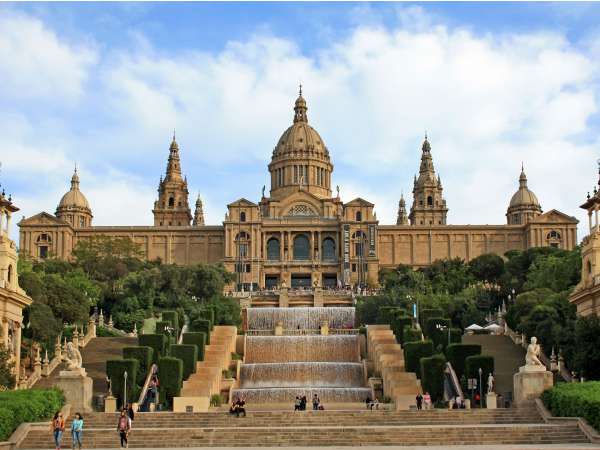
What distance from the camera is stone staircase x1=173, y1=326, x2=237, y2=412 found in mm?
51875

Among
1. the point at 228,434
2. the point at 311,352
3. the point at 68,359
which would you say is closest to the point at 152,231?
the point at 311,352

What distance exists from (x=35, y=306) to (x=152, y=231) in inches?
2733

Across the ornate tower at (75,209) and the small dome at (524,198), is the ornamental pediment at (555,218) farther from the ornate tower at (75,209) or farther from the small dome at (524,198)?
the ornate tower at (75,209)

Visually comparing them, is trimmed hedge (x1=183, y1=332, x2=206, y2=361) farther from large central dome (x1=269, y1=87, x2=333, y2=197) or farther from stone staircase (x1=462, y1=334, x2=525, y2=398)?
large central dome (x1=269, y1=87, x2=333, y2=197)

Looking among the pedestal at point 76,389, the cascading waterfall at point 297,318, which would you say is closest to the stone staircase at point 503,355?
the cascading waterfall at point 297,318

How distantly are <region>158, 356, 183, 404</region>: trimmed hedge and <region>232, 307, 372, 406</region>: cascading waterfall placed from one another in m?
Answer: 4.46

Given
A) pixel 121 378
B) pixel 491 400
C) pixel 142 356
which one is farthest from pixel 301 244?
pixel 491 400

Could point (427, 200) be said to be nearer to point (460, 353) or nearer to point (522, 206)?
point (522, 206)

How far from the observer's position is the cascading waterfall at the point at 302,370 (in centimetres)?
5653

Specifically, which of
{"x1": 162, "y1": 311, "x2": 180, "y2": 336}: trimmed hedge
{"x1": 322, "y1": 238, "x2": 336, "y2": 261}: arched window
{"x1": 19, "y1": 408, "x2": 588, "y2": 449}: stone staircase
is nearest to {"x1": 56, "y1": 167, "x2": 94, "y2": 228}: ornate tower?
{"x1": 322, "y1": 238, "x2": 336, "y2": 261}: arched window

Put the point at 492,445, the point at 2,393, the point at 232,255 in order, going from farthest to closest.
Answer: the point at 232,255, the point at 2,393, the point at 492,445

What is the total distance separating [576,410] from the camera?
38.7m

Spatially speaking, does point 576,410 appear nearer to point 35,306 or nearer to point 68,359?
point 68,359

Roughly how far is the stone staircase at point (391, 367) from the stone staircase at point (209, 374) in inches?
345
